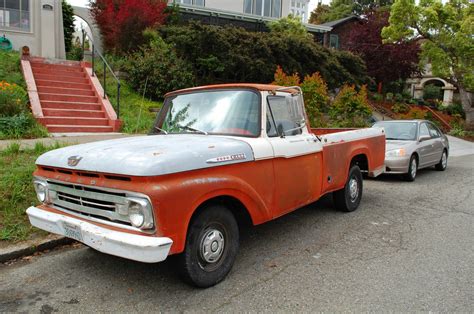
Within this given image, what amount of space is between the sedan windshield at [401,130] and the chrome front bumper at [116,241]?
882 cm

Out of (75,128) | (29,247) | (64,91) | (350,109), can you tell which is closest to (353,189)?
(29,247)

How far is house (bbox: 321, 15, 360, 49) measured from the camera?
110ft

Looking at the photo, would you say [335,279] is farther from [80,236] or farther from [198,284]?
[80,236]

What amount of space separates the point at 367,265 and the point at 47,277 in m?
3.32

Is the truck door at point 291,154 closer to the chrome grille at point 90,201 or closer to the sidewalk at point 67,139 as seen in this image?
the chrome grille at point 90,201

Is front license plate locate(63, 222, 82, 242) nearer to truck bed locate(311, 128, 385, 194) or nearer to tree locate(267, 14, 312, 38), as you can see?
truck bed locate(311, 128, 385, 194)

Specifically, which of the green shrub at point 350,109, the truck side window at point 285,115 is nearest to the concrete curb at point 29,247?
the truck side window at point 285,115

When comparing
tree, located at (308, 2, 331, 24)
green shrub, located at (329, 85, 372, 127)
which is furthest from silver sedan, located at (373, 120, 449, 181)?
tree, located at (308, 2, 331, 24)

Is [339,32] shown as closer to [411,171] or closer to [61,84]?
[61,84]

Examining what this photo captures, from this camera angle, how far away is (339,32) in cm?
3444

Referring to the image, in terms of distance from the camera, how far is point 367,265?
432 centimetres

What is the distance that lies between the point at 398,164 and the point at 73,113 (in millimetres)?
8976

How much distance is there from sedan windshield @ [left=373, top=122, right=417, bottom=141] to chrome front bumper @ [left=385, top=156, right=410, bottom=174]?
1.11m

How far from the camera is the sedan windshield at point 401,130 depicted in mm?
10375
